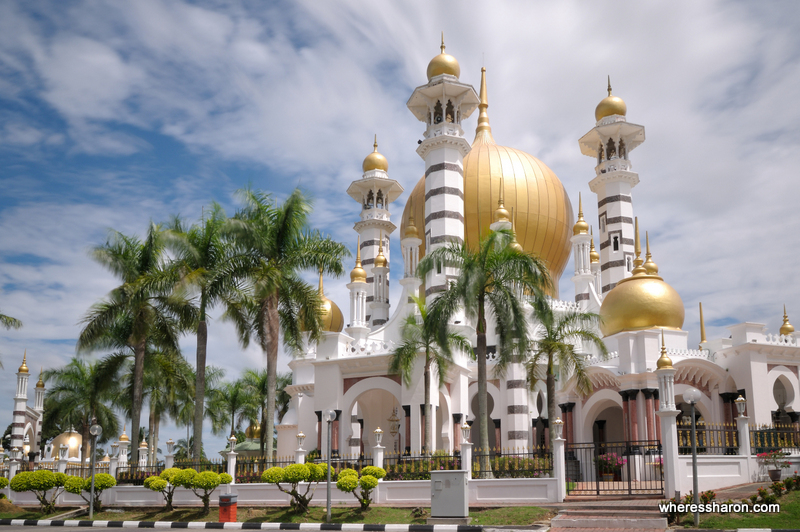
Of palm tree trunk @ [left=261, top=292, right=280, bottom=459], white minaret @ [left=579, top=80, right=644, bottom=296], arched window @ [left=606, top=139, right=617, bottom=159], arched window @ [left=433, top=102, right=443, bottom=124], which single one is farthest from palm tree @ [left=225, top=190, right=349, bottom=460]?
arched window @ [left=606, top=139, right=617, bottom=159]

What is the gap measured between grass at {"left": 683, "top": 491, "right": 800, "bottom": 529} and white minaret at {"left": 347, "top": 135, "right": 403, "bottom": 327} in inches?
1262

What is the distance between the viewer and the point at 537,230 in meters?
43.9

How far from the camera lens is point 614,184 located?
147ft

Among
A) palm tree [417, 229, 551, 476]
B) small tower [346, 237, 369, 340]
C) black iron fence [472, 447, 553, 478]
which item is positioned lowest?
black iron fence [472, 447, 553, 478]

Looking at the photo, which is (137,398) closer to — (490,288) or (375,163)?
(490,288)

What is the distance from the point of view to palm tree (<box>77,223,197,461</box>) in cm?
2622

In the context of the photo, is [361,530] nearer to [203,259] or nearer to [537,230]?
[203,259]

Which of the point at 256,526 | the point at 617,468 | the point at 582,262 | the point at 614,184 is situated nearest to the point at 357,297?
the point at 582,262

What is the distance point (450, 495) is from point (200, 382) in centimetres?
1042

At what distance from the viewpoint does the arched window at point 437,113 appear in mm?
39969

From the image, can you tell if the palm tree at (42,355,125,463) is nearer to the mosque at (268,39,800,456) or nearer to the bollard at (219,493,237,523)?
the mosque at (268,39,800,456)

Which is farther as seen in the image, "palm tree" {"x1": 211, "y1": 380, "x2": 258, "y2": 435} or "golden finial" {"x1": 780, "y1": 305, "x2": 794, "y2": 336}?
"palm tree" {"x1": 211, "y1": 380, "x2": 258, "y2": 435}

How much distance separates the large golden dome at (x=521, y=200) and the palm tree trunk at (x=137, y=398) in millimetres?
19299

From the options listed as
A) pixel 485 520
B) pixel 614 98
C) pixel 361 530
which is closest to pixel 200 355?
pixel 361 530
